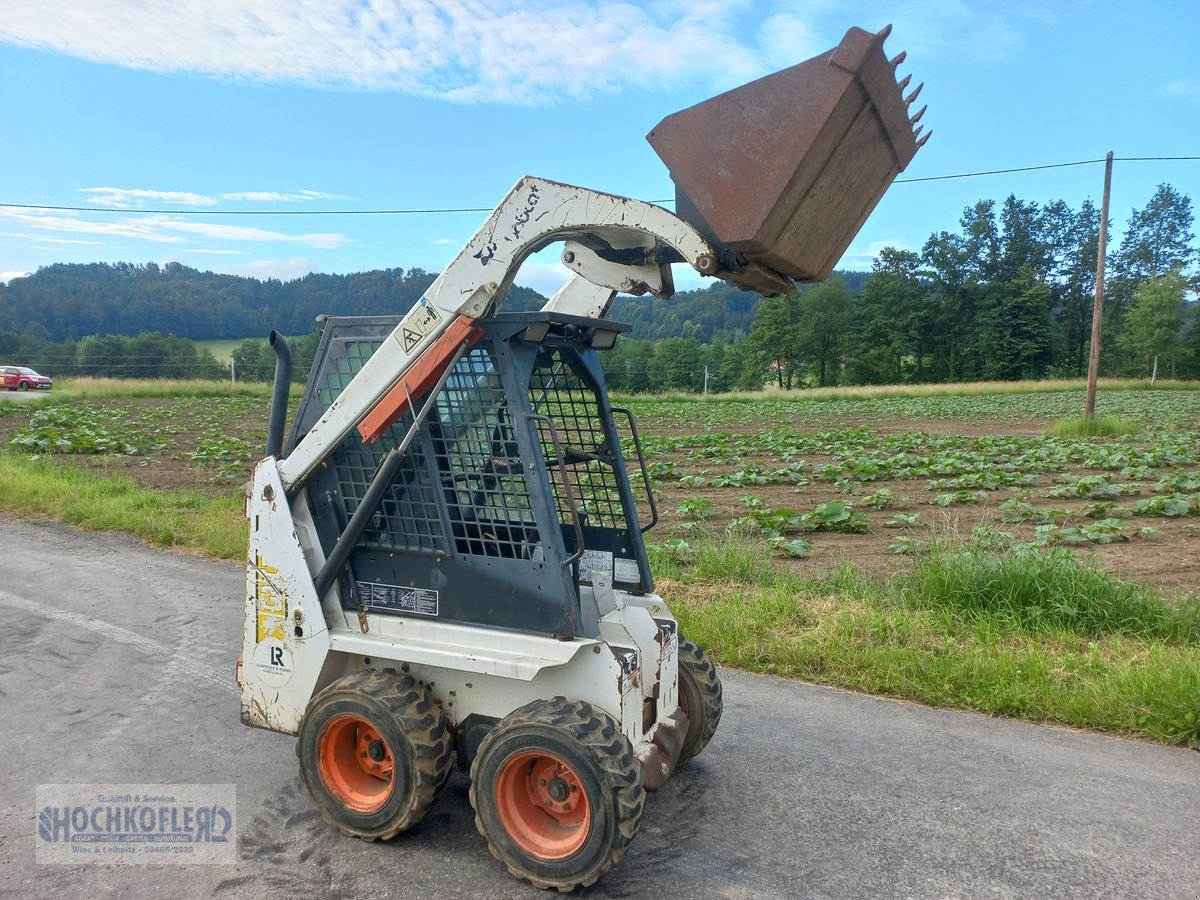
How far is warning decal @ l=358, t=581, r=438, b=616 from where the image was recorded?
11.5ft

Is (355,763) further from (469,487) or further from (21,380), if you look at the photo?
(21,380)

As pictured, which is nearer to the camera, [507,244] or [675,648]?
[507,244]

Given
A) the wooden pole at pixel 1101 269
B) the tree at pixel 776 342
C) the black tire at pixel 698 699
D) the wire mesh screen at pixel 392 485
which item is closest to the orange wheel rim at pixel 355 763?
the wire mesh screen at pixel 392 485

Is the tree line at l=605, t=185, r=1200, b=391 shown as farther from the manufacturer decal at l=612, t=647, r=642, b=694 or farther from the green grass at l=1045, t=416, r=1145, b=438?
the manufacturer decal at l=612, t=647, r=642, b=694

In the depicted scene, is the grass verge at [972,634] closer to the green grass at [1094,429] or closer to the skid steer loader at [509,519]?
the skid steer loader at [509,519]

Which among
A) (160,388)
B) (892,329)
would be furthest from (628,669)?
(892,329)

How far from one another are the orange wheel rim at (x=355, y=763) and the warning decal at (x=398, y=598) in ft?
1.56

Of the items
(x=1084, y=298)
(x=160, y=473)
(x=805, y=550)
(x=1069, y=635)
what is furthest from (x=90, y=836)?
(x=1084, y=298)

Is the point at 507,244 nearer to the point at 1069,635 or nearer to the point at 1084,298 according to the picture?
the point at 1069,635

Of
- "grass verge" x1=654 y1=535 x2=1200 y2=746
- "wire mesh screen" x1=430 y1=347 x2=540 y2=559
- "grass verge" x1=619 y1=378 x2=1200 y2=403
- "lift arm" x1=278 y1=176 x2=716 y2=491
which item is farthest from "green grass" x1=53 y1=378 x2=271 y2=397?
"wire mesh screen" x1=430 y1=347 x2=540 y2=559

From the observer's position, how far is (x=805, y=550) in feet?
28.1

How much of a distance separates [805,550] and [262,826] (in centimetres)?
620

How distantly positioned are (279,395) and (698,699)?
235cm

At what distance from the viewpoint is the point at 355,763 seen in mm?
3551
